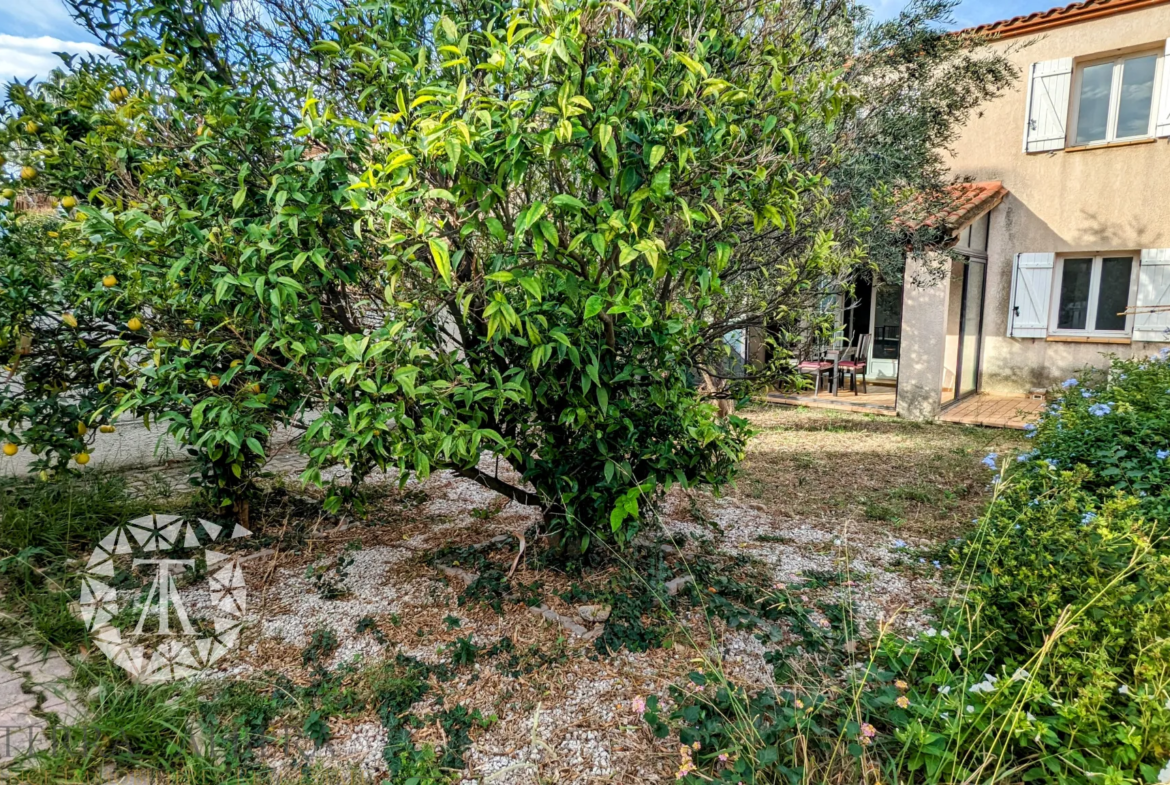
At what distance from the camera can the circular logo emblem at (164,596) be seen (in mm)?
2523

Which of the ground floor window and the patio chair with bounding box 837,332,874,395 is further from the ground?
the ground floor window

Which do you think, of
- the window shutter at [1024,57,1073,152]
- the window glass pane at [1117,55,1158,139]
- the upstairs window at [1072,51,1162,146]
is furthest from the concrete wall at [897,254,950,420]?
the window glass pane at [1117,55,1158,139]

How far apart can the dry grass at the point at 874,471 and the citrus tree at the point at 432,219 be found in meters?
2.10

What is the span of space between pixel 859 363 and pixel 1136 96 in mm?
4653

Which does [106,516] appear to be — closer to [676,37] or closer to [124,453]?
[124,453]

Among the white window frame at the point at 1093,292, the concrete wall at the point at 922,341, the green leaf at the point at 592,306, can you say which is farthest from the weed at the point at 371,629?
the white window frame at the point at 1093,292

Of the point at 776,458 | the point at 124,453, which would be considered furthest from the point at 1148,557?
the point at 124,453

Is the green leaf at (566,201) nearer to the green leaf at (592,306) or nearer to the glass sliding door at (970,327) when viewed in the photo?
the green leaf at (592,306)

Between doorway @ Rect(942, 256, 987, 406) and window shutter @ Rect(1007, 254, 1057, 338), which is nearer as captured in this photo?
window shutter @ Rect(1007, 254, 1057, 338)

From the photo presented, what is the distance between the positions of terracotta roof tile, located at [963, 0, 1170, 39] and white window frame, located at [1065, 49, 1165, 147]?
0.53 m

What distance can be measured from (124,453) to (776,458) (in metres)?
5.90

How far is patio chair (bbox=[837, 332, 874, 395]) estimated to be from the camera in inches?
366

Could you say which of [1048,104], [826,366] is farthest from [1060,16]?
[826,366]

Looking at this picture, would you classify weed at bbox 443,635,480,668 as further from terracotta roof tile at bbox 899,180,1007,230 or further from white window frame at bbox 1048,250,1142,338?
white window frame at bbox 1048,250,1142,338
